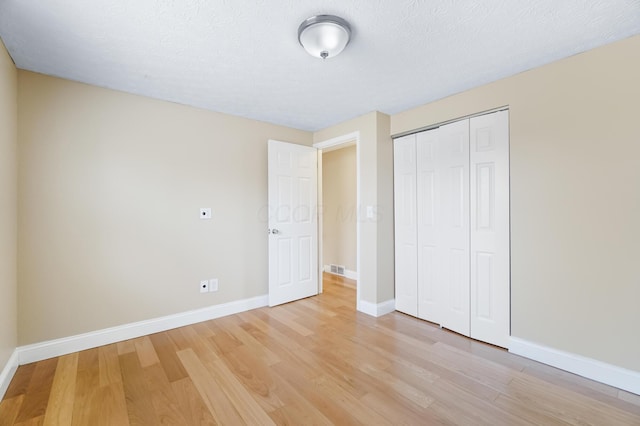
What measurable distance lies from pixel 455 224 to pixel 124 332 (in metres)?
3.26

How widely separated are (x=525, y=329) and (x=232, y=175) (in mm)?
3137

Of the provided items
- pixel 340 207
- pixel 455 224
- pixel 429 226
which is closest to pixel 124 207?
pixel 429 226

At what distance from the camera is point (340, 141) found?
3.51 meters

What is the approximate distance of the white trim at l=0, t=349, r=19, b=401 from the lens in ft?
5.78

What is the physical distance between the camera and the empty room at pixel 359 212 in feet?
5.37

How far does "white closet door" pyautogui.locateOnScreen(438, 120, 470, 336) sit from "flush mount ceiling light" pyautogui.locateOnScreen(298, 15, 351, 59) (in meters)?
1.52

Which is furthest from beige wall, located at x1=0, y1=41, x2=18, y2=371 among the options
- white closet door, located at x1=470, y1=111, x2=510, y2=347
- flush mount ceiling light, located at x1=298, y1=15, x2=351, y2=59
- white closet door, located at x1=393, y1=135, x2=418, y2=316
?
white closet door, located at x1=470, y1=111, x2=510, y2=347

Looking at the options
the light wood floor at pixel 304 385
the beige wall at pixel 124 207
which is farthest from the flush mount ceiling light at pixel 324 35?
the light wood floor at pixel 304 385

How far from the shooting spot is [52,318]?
7.29 feet

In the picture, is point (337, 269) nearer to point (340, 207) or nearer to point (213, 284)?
point (340, 207)

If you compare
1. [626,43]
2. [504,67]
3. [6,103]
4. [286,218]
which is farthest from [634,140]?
[6,103]

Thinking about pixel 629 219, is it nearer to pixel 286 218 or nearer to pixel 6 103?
pixel 286 218

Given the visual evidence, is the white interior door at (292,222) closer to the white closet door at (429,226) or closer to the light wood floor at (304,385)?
the light wood floor at (304,385)

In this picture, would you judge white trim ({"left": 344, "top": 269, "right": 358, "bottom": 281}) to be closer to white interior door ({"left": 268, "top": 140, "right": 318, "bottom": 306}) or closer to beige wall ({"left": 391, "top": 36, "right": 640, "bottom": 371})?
white interior door ({"left": 268, "top": 140, "right": 318, "bottom": 306})
